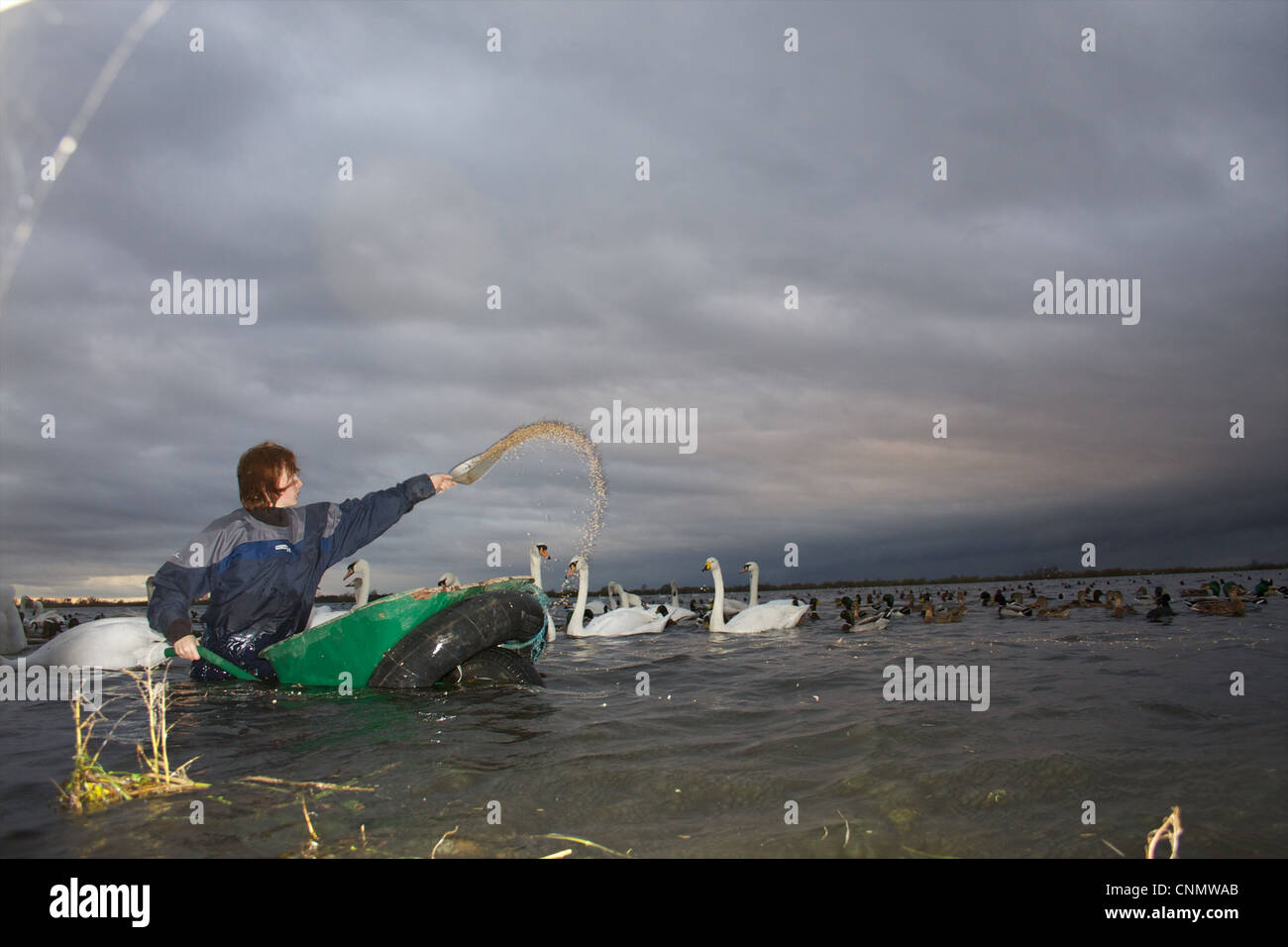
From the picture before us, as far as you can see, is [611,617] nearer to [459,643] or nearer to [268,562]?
[459,643]

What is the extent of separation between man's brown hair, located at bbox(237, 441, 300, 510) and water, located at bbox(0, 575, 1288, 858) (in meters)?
2.06

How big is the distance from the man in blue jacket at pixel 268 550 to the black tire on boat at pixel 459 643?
1193mm

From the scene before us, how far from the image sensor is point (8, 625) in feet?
42.2

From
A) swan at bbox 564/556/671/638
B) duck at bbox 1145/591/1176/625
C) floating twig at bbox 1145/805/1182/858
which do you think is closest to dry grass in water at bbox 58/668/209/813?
floating twig at bbox 1145/805/1182/858

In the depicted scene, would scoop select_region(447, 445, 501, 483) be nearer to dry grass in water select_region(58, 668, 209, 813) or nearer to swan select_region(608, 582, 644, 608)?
dry grass in water select_region(58, 668, 209, 813)

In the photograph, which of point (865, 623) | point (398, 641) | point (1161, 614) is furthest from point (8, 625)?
point (1161, 614)

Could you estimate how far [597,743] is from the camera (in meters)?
5.62

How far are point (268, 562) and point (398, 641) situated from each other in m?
1.56

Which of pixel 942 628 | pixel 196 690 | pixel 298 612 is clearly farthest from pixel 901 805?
pixel 942 628

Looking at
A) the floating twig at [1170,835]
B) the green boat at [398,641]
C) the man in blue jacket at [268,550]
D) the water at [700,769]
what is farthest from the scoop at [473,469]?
the floating twig at [1170,835]

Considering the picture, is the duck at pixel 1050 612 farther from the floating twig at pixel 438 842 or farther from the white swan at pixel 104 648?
the white swan at pixel 104 648

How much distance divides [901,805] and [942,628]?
16276mm
